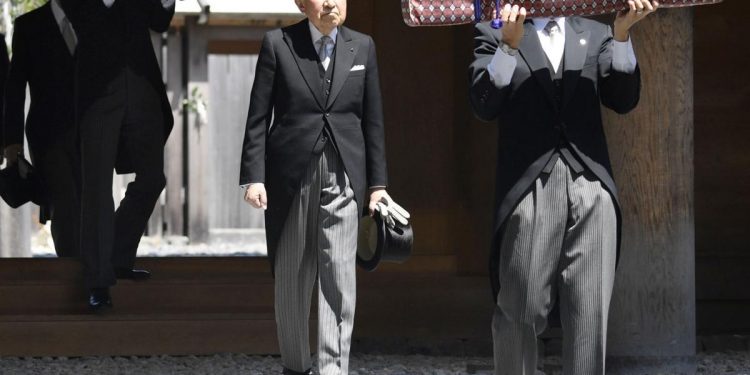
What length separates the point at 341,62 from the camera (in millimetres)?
5391

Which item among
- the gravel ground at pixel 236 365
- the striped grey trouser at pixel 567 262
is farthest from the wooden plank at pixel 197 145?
the striped grey trouser at pixel 567 262

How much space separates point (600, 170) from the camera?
4.86m

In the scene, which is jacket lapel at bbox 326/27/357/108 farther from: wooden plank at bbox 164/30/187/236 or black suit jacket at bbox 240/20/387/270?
wooden plank at bbox 164/30/187/236

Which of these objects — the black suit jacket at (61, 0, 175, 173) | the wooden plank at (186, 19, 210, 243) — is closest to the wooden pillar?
the black suit jacket at (61, 0, 175, 173)

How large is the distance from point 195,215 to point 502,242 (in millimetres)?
11661

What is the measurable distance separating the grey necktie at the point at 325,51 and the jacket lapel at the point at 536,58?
821 mm

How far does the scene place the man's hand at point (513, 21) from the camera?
4.65 meters

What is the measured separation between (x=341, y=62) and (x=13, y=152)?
2867mm

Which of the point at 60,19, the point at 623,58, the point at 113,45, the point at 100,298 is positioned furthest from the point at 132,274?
the point at 623,58

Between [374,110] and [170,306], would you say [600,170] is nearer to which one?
[374,110]

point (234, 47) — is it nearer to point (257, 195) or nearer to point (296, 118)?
point (296, 118)

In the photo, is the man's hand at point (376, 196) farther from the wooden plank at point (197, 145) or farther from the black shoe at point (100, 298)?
the wooden plank at point (197, 145)

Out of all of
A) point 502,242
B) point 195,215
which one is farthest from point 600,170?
point 195,215

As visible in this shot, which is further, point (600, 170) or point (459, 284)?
point (459, 284)
